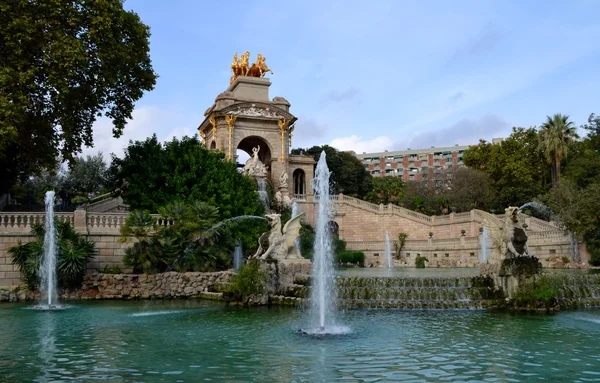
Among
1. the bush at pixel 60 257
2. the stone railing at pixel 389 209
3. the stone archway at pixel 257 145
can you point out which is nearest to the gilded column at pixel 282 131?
the stone archway at pixel 257 145

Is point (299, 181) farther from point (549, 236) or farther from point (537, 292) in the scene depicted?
point (537, 292)

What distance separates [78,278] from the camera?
19.1m

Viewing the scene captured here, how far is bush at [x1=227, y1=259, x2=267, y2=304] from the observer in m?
16.7

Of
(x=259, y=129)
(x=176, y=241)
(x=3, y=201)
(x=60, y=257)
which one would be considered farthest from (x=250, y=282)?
(x=259, y=129)

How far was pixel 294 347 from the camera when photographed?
9.93 m

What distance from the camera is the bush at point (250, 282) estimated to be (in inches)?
659

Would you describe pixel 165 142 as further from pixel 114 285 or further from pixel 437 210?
pixel 437 210

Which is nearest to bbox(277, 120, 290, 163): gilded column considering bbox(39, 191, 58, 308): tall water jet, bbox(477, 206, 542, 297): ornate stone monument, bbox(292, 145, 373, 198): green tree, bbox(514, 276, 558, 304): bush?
bbox(292, 145, 373, 198): green tree

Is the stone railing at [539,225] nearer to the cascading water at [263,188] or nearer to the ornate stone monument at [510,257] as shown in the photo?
the cascading water at [263,188]

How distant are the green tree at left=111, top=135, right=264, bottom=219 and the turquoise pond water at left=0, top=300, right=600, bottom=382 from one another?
423 inches

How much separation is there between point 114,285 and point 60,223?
295 cm

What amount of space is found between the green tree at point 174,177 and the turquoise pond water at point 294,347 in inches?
423

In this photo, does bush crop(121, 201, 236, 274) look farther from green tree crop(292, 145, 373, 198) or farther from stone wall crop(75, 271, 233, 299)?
green tree crop(292, 145, 373, 198)

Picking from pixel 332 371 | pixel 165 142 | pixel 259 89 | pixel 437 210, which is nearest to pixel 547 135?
pixel 437 210
